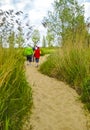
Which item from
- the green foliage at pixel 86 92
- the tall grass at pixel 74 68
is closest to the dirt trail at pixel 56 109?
the green foliage at pixel 86 92

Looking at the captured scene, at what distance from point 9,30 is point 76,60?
20.1 ft

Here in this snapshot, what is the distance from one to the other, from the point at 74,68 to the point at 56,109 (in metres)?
3.53

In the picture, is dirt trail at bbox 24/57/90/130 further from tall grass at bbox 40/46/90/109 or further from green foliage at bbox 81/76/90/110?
tall grass at bbox 40/46/90/109

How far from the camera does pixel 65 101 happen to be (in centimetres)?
1095

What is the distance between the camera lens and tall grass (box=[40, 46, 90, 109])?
36.8 feet

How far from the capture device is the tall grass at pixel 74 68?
11209 millimetres

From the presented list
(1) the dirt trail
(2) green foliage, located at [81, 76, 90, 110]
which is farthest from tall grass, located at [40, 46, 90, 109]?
(1) the dirt trail

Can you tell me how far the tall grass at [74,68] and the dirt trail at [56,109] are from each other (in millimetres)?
285

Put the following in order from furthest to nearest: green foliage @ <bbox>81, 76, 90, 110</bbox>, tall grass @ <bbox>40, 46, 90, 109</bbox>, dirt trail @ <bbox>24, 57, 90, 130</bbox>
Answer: tall grass @ <bbox>40, 46, 90, 109</bbox>
green foliage @ <bbox>81, 76, 90, 110</bbox>
dirt trail @ <bbox>24, 57, 90, 130</bbox>

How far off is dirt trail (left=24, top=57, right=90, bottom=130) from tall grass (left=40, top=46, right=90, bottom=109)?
0.94 feet

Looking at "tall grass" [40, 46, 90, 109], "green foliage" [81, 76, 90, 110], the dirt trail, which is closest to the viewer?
the dirt trail

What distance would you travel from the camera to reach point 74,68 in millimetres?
13258

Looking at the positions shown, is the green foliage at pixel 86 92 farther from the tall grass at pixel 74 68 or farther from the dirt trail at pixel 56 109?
the dirt trail at pixel 56 109

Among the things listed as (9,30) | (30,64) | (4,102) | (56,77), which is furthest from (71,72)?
(30,64)
